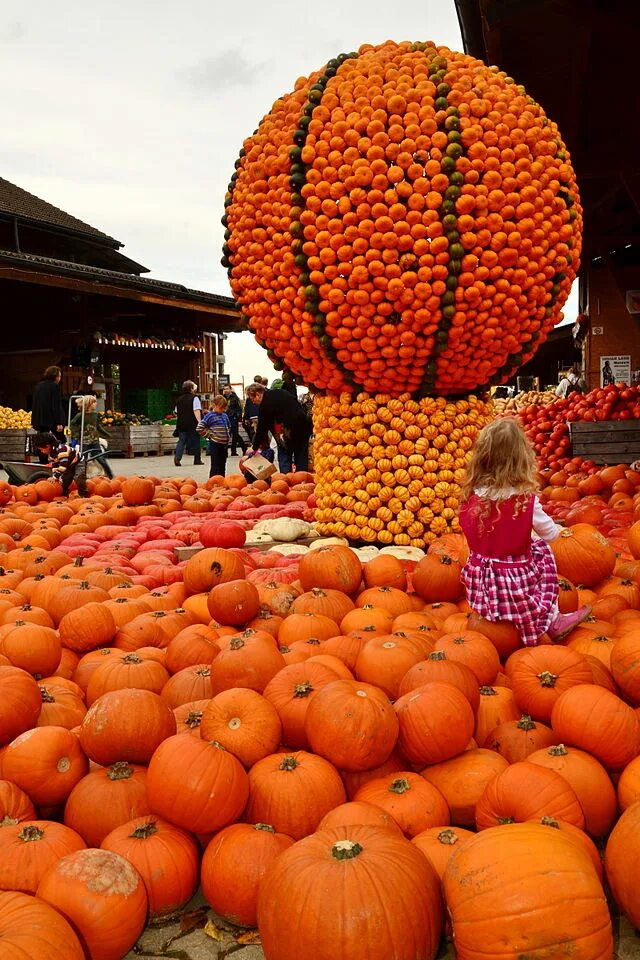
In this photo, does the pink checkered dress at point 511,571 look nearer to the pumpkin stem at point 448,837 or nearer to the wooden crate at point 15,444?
the pumpkin stem at point 448,837

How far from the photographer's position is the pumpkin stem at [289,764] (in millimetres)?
2354

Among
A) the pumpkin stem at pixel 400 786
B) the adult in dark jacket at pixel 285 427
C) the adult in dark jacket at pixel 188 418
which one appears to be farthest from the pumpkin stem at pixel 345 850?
the adult in dark jacket at pixel 188 418

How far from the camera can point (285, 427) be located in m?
10.5

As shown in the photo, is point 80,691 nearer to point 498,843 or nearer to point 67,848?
point 67,848

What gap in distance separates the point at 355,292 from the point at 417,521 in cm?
170

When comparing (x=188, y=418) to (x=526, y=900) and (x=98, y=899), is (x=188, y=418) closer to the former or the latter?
(x=98, y=899)

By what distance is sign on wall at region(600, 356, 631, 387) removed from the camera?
18.9 m

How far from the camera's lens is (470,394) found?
5.77 metres

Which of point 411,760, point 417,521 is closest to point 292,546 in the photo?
point 417,521

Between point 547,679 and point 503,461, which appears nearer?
point 547,679

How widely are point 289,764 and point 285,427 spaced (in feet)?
27.4

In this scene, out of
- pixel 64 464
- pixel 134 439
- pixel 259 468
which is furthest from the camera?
pixel 134 439

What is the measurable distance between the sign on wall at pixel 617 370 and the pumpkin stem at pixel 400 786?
1824cm

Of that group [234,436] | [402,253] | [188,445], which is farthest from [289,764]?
[234,436]
